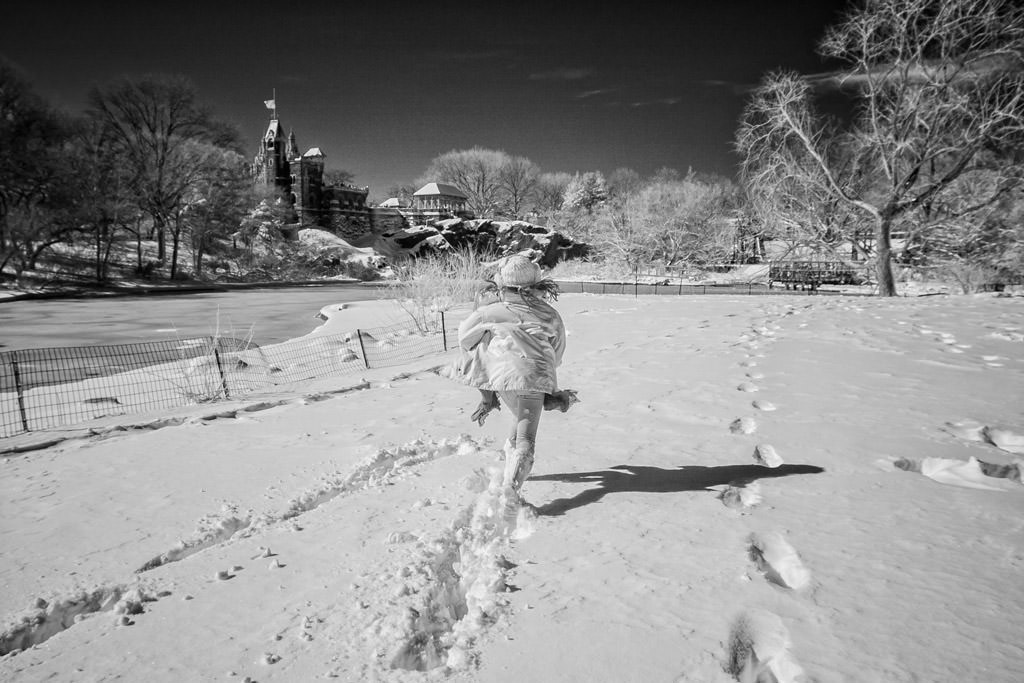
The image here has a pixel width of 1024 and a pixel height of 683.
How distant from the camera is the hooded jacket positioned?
2.71 meters

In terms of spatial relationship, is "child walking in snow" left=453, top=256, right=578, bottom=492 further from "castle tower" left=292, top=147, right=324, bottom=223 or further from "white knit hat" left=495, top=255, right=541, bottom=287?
"castle tower" left=292, top=147, right=324, bottom=223

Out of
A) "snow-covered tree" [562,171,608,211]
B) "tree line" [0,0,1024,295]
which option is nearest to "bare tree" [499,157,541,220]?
"snow-covered tree" [562,171,608,211]

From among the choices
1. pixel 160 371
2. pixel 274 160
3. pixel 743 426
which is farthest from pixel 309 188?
pixel 743 426

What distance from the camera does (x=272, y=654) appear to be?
1.73m

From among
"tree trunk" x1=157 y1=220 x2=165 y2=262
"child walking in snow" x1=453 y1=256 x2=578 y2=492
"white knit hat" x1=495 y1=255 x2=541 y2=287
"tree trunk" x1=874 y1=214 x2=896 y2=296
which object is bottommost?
"child walking in snow" x1=453 y1=256 x2=578 y2=492

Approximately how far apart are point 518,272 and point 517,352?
17.2 inches

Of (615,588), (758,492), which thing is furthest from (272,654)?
(758,492)

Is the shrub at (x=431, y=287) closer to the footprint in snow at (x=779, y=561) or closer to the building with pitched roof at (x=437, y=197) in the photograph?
the footprint in snow at (x=779, y=561)

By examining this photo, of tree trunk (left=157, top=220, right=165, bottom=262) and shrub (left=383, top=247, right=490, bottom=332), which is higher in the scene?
tree trunk (left=157, top=220, right=165, bottom=262)

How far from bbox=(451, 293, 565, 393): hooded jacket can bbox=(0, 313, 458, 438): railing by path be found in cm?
499

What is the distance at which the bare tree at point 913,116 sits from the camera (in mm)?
11922

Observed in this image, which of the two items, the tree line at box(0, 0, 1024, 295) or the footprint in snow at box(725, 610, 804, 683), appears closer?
the footprint in snow at box(725, 610, 804, 683)

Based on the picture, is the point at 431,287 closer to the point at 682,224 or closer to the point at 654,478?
the point at 654,478

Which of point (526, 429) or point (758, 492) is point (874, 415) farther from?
point (526, 429)
